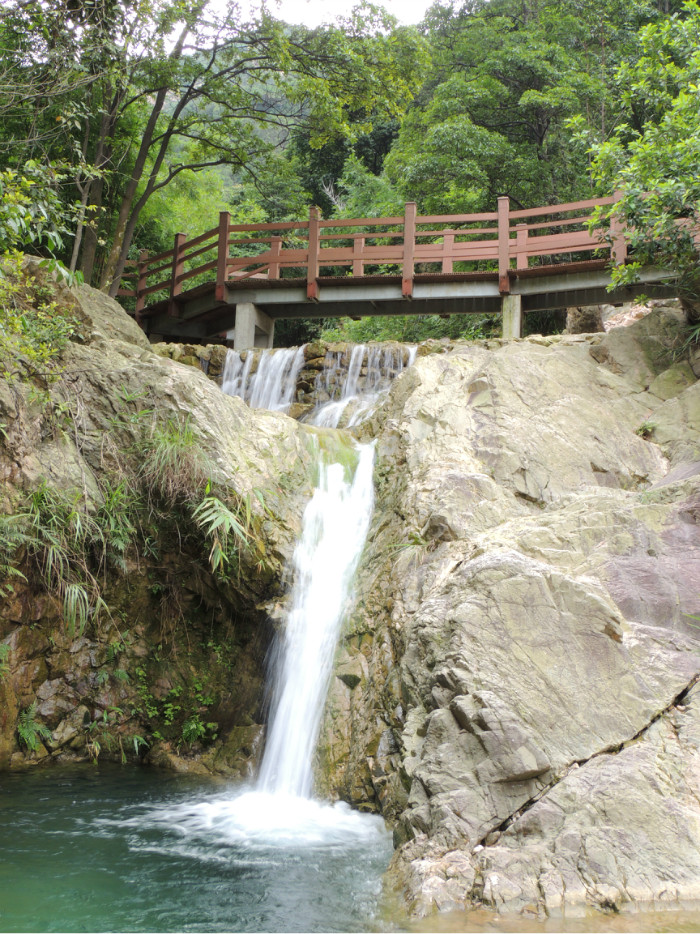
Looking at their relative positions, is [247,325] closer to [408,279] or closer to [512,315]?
[408,279]

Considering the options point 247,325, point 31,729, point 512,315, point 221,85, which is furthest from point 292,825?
point 221,85

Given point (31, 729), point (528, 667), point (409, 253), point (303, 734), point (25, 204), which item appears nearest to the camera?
point (528, 667)

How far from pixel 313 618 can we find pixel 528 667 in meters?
2.93

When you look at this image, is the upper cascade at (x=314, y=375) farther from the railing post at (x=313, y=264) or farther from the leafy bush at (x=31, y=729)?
the leafy bush at (x=31, y=729)

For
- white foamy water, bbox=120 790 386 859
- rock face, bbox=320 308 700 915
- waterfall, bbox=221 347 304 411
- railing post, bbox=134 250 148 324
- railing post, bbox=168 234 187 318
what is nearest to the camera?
rock face, bbox=320 308 700 915

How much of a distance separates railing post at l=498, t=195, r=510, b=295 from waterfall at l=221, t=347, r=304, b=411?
165 inches

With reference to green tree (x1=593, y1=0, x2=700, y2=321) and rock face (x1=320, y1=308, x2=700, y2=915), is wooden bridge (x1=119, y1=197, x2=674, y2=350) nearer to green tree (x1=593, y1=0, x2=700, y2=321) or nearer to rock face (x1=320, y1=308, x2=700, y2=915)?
green tree (x1=593, y1=0, x2=700, y2=321)

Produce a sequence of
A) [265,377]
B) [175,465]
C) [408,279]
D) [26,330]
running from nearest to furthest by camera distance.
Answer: [26,330]
[175,465]
[265,377]
[408,279]

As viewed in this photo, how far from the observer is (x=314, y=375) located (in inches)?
537

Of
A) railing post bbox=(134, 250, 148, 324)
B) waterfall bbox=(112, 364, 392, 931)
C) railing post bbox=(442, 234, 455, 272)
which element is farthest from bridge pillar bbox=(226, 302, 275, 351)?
waterfall bbox=(112, 364, 392, 931)

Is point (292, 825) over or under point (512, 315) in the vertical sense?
under

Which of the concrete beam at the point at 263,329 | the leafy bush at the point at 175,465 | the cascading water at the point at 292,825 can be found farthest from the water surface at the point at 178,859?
the concrete beam at the point at 263,329

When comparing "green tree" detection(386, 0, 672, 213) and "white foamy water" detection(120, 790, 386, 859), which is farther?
"green tree" detection(386, 0, 672, 213)

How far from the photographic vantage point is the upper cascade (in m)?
13.2
